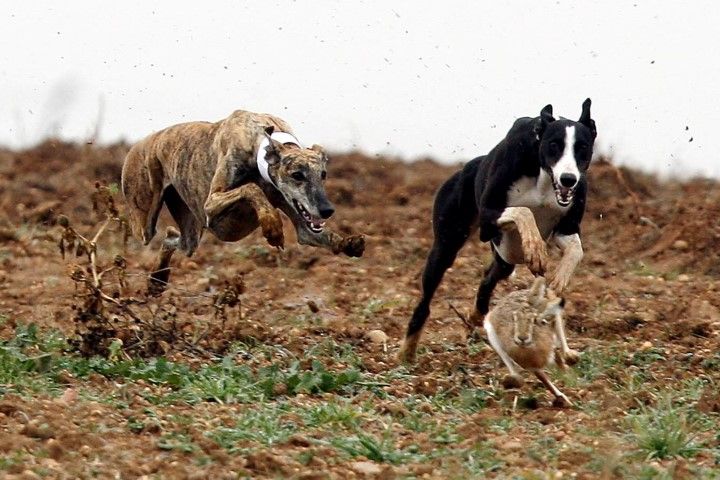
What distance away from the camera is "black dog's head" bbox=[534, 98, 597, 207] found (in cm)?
846

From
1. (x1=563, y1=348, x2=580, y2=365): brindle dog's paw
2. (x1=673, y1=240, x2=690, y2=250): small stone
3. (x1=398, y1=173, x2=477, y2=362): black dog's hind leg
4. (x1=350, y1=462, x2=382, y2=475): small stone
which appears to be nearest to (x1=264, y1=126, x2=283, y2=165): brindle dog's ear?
(x1=398, y1=173, x2=477, y2=362): black dog's hind leg

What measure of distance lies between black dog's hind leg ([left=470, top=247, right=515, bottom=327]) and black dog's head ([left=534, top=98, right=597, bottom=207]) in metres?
1.24

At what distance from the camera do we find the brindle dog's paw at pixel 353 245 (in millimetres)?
9031

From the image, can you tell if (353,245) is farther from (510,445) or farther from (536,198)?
(510,445)

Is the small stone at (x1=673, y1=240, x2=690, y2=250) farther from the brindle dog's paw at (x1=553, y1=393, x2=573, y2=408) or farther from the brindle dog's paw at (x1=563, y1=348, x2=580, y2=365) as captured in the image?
the brindle dog's paw at (x1=553, y1=393, x2=573, y2=408)

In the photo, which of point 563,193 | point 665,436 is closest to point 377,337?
point 563,193

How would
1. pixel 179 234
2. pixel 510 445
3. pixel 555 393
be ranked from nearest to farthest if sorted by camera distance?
pixel 510 445
pixel 555 393
pixel 179 234

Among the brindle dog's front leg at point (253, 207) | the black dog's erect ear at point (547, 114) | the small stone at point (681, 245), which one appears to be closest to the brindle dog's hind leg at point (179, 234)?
the brindle dog's front leg at point (253, 207)

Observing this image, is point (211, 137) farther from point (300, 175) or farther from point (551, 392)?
point (551, 392)

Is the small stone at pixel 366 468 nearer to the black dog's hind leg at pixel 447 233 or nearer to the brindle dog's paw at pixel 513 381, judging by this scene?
the brindle dog's paw at pixel 513 381

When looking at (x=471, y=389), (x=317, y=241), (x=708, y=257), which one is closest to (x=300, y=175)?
(x=317, y=241)

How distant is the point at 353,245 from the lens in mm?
9070

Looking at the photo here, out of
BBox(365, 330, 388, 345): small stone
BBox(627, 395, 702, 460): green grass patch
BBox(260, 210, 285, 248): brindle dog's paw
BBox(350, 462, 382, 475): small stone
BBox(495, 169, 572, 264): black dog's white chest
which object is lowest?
BBox(365, 330, 388, 345): small stone

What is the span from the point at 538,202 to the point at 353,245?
114 centimetres
